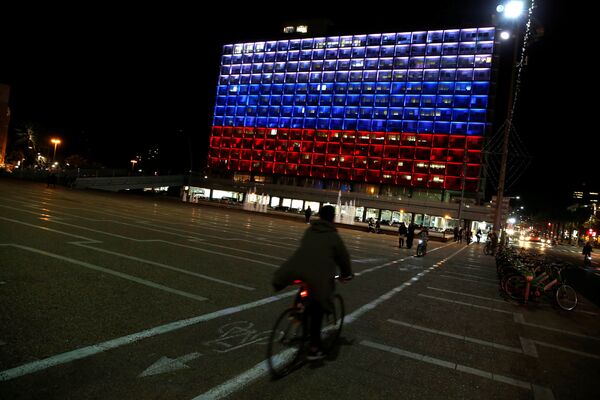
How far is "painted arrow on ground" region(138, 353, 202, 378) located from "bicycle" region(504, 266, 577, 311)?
9054mm

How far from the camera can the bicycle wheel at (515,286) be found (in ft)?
34.7

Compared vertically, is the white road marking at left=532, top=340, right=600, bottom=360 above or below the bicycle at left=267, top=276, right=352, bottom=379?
below

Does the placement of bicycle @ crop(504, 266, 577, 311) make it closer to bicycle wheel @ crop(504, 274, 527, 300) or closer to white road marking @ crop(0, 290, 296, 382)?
bicycle wheel @ crop(504, 274, 527, 300)

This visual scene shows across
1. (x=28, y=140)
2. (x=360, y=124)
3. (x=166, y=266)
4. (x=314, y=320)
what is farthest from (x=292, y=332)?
(x=28, y=140)


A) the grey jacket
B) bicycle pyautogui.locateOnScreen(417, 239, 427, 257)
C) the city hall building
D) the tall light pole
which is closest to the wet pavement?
the grey jacket

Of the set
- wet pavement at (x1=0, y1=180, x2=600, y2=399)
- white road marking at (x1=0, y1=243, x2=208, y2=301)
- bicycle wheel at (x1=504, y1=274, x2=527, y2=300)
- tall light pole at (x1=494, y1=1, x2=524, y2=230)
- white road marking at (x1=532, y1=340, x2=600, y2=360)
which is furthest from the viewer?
tall light pole at (x1=494, y1=1, x2=524, y2=230)

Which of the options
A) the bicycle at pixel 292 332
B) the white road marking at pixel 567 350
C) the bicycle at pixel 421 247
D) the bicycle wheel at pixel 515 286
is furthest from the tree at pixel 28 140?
the white road marking at pixel 567 350

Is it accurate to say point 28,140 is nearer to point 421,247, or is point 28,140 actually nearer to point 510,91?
point 421,247

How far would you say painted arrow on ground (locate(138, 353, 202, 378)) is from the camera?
427cm

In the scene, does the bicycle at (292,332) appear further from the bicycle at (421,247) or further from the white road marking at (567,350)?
the bicycle at (421,247)

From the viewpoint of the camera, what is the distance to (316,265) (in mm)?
4660

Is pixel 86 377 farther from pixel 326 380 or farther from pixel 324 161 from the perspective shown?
pixel 324 161

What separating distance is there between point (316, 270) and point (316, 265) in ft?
0.18

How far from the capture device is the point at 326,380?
4.52 meters
